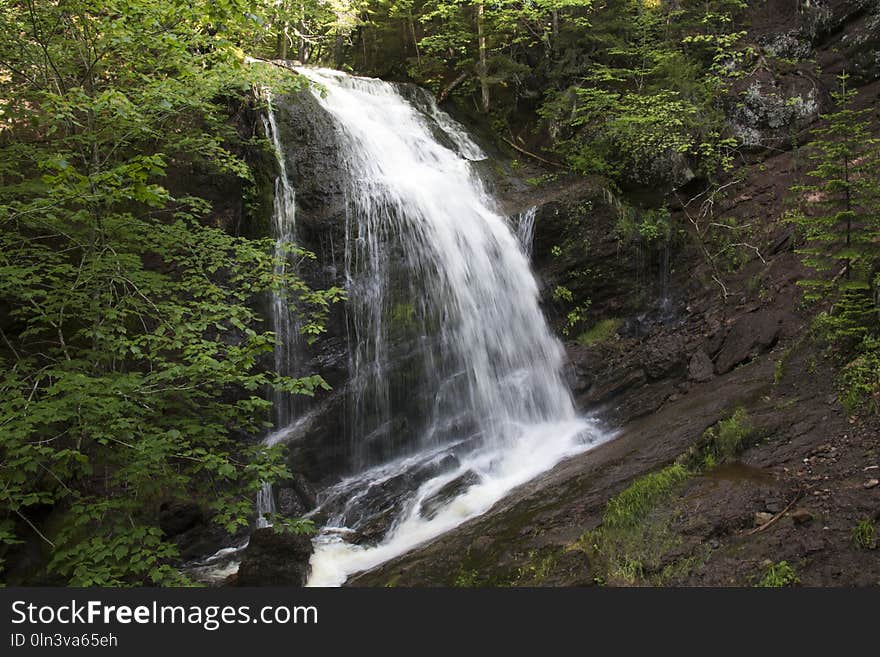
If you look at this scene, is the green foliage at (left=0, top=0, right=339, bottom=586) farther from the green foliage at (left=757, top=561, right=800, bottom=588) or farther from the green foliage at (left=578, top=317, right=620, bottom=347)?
the green foliage at (left=578, top=317, right=620, bottom=347)

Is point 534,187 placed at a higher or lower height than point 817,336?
higher

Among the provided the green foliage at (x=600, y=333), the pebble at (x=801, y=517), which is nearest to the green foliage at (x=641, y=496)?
the pebble at (x=801, y=517)

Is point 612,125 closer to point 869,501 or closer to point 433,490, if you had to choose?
point 433,490

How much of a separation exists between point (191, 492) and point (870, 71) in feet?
53.0

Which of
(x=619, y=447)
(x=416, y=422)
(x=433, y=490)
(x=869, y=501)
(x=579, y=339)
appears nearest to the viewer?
(x=869, y=501)

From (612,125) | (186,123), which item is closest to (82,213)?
(186,123)

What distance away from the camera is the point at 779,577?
3934 mm

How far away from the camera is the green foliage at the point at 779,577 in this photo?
3887 mm

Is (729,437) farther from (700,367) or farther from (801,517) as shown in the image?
(700,367)

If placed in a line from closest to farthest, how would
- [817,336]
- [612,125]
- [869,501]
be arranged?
[869,501]
[817,336]
[612,125]

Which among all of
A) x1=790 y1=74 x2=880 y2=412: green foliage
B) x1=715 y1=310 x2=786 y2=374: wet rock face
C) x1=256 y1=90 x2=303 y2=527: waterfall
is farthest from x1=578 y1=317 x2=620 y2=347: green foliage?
x1=256 y1=90 x2=303 y2=527: waterfall

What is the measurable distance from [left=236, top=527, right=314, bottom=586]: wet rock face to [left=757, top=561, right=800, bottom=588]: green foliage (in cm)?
441

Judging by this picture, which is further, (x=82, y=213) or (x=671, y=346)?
(x=671, y=346)

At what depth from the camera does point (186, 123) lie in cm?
812
